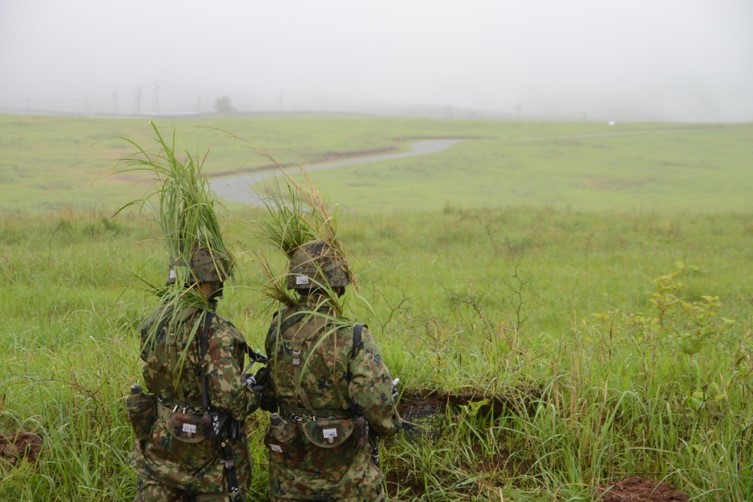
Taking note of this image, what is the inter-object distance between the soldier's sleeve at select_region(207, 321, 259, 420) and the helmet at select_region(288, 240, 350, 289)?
1.37 ft

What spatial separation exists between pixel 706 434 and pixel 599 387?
65 centimetres

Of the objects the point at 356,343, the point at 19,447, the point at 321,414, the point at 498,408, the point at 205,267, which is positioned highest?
the point at 205,267

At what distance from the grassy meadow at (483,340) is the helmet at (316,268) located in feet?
0.72

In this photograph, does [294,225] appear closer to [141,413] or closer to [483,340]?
[141,413]

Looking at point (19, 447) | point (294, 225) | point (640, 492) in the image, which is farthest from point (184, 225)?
point (640, 492)

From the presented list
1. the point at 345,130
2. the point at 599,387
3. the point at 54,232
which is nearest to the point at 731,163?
the point at 345,130

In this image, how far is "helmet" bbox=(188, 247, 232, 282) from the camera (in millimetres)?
3584

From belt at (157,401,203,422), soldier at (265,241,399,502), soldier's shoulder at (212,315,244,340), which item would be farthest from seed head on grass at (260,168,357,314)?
belt at (157,401,203,422)

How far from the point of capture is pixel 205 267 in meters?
3.58

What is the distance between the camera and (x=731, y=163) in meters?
46.8

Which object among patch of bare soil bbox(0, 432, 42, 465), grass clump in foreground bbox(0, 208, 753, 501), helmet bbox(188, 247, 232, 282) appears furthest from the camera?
patch of bare soil bbox(0, 432, 42, 465)

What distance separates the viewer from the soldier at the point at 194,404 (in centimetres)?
342

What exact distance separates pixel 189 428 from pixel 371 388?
2.96ft

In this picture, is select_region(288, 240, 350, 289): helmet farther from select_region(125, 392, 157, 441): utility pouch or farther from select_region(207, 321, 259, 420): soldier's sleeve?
select_region(125, 392, 157, 441): utility pouch
